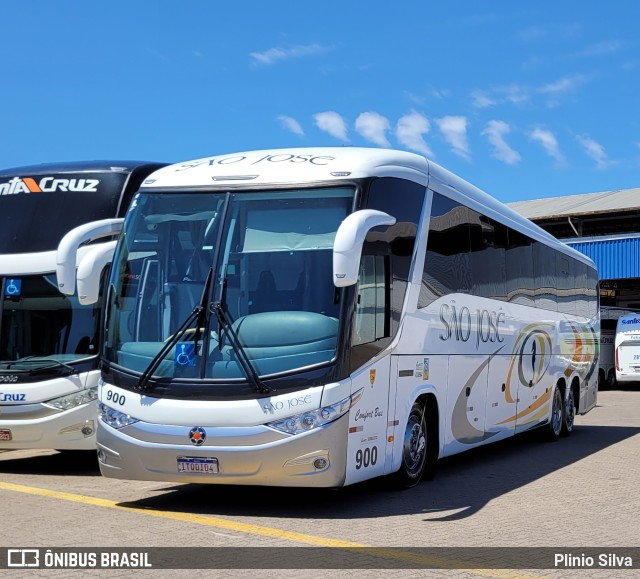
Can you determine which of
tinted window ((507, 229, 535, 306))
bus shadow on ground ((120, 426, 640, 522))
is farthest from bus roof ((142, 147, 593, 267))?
tinted window ((507, 229, 535, 306))

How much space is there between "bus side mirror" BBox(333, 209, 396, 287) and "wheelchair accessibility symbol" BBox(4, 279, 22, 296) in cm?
512

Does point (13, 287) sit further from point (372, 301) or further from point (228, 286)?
point (372, 301)

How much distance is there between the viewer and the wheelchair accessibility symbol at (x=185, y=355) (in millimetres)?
8617

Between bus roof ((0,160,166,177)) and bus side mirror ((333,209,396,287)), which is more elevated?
bus roof ((0,160,166,177))

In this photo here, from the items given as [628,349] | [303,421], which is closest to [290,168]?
[303,421]

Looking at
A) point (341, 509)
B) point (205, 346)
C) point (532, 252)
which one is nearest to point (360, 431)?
point (341, 509)

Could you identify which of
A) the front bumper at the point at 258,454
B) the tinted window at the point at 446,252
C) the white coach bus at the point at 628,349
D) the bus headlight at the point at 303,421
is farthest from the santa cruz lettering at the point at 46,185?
the white coach bus at the point at 628,349

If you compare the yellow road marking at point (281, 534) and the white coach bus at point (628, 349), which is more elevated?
the white coach bus at point (628, 349)

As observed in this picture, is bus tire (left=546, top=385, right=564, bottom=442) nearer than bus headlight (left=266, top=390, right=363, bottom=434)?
No

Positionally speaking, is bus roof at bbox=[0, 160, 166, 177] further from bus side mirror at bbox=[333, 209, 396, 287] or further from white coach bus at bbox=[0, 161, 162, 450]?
bus side mirror at bbox=[333, 209, 396, 287]

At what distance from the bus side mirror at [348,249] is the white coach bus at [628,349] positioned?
3139 cm

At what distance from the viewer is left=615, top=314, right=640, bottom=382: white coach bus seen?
37.3m

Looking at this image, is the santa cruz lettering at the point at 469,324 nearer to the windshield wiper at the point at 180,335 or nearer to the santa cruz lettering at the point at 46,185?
the windshield wiper at the point at 180,335

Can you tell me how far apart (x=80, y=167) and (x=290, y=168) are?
4.14 meters
